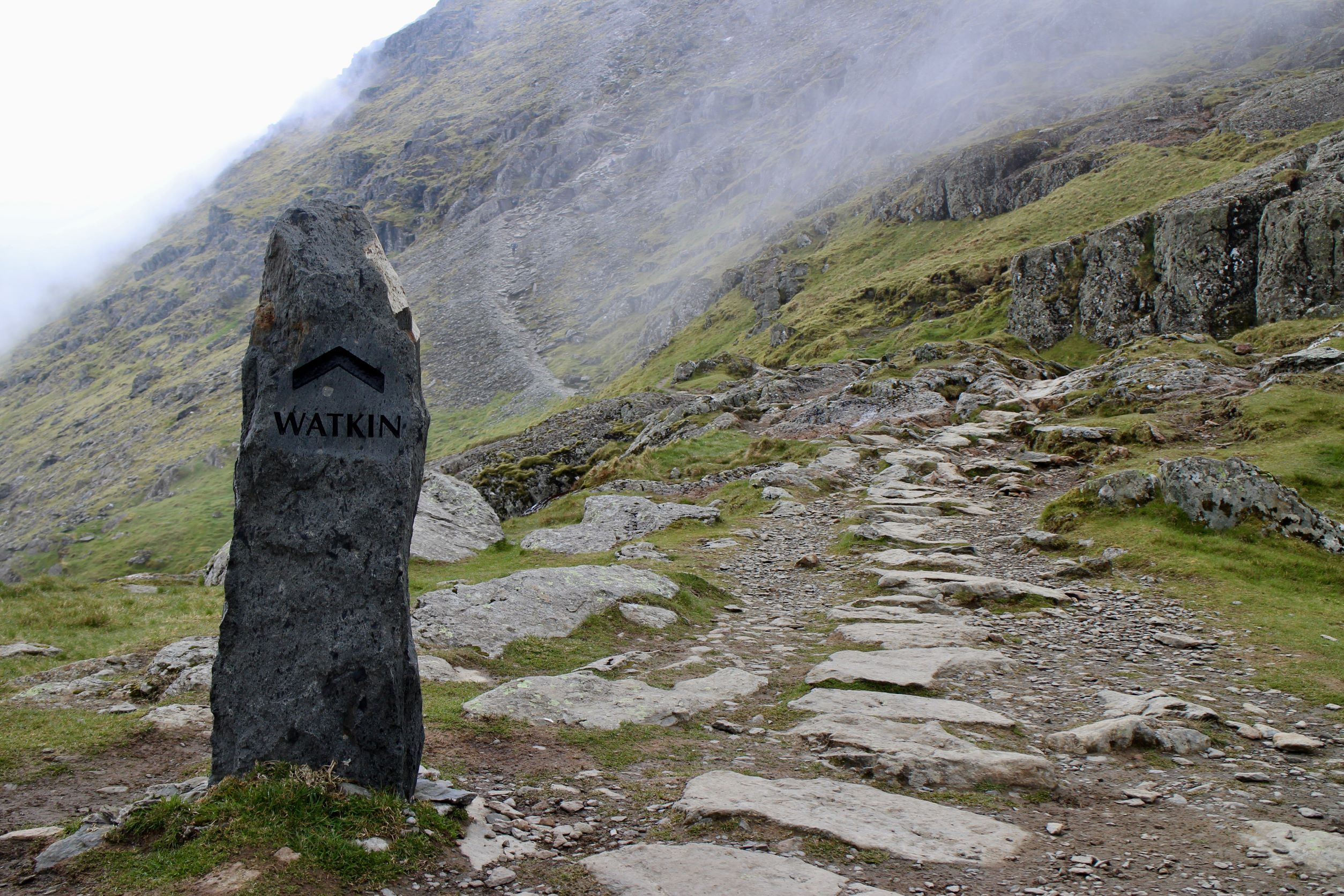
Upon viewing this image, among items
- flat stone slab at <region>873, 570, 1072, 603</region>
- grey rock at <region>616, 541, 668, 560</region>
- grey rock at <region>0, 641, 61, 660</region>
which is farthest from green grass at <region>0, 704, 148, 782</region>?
flat stone slab at <region>873, 570, 1072, 603</region>

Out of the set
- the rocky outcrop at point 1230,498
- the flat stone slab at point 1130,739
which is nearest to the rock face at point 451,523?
the flat stone slab at point 1130,739

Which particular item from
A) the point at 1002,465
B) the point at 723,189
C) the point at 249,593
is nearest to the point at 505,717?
the point at 249,593

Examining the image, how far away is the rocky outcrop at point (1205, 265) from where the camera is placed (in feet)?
147

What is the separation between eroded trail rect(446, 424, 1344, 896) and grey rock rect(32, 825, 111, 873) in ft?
9.73

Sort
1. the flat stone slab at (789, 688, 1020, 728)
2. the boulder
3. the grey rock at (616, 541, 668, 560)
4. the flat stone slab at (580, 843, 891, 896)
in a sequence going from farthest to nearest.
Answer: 1. the grey rock at (616, 541, 668, 560)
2. the boulder
3. the flat stone slab at (789, 688, 1020, 728)
4. the flat stone slab at (580, 843, 891, 896)

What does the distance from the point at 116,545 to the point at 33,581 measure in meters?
96.7

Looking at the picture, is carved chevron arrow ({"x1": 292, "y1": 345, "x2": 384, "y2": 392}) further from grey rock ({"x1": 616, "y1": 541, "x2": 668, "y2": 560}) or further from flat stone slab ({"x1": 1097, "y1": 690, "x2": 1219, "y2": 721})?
grey rock ({"x1": 616, "y1": 541, "x2": 668, "y2": 560})

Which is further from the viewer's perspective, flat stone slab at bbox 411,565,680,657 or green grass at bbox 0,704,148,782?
flat stone slab at bbox 411,565,680,657

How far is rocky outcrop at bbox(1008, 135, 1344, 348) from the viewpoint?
1762 inches

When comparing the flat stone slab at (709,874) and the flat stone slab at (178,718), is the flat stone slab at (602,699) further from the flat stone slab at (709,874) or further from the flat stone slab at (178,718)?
the flat stone slab at (178,718)

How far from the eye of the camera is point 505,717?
10.6 meters

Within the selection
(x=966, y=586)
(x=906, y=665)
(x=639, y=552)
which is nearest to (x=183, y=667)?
(x=906, y=665)

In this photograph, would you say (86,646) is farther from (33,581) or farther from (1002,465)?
(1002,465)

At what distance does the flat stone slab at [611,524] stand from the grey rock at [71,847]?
1922 cm
